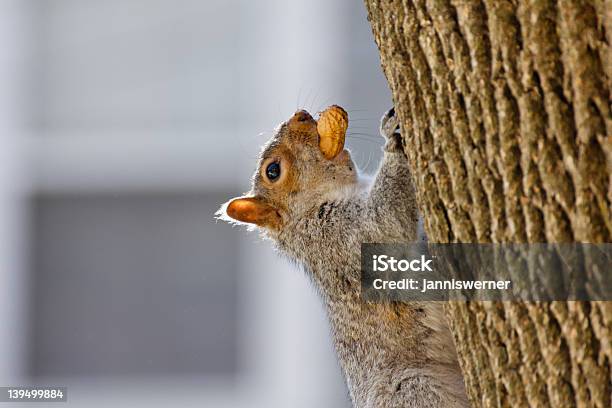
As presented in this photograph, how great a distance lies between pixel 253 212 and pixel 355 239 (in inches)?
16.6

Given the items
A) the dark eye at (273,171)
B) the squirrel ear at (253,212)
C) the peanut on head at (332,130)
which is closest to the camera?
the peanut on head at (332,130)

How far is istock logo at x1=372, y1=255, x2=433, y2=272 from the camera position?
3.00 meters

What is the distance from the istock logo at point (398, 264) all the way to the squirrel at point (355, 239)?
2.8 inches

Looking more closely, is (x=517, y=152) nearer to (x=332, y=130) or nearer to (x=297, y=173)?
(x=332, y=130)

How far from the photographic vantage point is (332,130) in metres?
3.55

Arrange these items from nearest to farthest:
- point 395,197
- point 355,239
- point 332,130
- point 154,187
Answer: point 395,197 < point 355,239 < point 332,130 < point 154,187

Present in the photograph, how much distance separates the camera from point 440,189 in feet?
7.23

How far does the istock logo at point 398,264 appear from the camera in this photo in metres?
3.00

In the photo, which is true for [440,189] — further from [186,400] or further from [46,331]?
[46,331]
